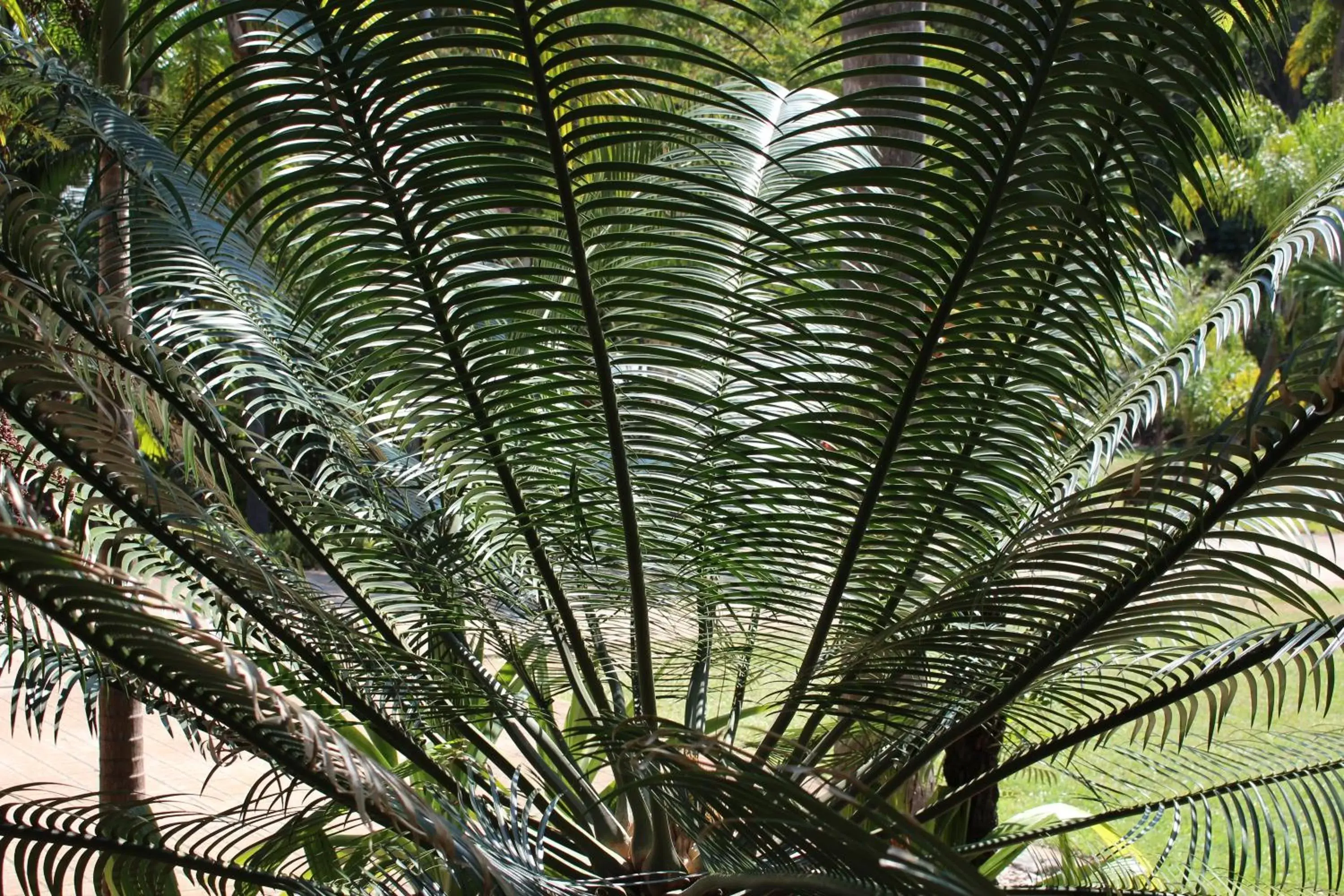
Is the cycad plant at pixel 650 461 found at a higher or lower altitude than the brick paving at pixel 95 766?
lower

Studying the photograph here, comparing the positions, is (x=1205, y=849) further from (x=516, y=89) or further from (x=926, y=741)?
(x=516, y=89)

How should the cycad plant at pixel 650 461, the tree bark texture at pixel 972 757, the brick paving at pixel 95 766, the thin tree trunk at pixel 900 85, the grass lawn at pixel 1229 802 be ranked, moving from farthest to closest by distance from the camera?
the brick paving at pixel 95 766
the thin tree trunk at pixel 900 85
the tree bark texture at pixel 972 757
the grass lawn at pixel 1229 802
the cycad plant at pixel 650 461

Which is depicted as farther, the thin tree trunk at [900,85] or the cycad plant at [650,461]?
the thin tree trunk at [900,85]

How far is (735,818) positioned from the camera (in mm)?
1507

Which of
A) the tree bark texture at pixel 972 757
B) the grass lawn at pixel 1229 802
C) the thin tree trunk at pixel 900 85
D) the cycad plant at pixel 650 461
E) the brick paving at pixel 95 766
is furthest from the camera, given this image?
the brick paving at pixel 95 766

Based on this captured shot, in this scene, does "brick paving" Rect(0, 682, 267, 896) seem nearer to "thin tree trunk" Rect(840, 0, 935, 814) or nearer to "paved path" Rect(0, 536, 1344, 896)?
"paved path" Rect(0, 536, 1344, 896)

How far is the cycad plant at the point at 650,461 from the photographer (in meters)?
1.58

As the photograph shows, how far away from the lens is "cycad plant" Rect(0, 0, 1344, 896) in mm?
1584

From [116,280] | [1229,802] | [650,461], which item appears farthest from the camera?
[116,280]

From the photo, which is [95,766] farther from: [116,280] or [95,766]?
[116,280]

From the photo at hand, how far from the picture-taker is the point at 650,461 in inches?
107

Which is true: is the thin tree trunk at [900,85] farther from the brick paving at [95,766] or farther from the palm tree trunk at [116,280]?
the brick paving at [95,766]

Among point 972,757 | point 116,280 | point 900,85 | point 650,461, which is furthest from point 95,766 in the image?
point 900,85

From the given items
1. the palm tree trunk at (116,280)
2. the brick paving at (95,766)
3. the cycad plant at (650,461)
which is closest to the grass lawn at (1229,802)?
the cycad plant at (650,461)
